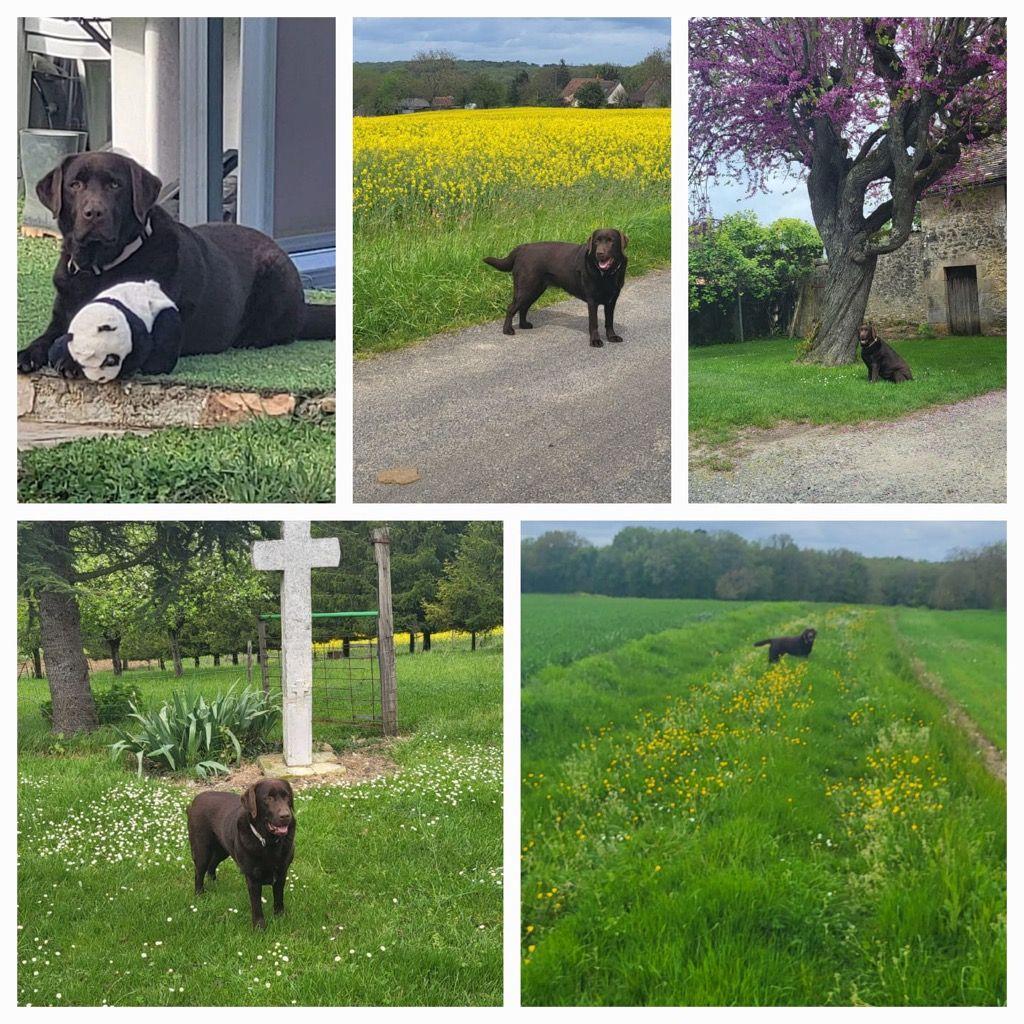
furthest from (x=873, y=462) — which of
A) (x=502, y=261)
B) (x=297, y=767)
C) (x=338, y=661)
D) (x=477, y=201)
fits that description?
(x=297, y=767)

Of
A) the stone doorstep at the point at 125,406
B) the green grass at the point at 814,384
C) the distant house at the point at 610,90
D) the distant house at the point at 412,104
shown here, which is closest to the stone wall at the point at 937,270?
the green grass at the point at 814,384

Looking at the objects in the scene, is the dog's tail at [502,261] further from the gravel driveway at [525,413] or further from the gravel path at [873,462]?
the gravel path at [873,462]

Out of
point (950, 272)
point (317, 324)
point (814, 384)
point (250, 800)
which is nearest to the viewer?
point (250, 800)

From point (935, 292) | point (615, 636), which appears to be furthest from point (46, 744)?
point (935, 292)

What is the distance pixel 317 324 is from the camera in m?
6.20

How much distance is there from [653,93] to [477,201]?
1.12 m

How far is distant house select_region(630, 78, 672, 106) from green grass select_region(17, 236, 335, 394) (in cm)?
216

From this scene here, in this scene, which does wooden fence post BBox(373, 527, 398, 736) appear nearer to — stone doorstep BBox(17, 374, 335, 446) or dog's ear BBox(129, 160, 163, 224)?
stone doorstep BBox(17, 374, 335, 446)

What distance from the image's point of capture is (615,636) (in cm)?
609

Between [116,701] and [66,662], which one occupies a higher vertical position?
[66,662]

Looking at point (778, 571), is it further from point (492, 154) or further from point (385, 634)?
point (492, 154)

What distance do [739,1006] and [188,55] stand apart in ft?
18.8

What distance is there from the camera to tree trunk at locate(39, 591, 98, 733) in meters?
5.94

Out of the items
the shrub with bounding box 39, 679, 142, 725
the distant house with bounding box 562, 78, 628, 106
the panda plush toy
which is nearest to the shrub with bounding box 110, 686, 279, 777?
the shrub with bounding box 39, 679, 142, 725
